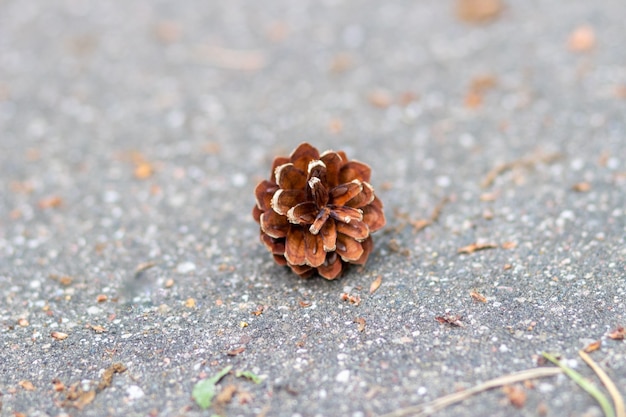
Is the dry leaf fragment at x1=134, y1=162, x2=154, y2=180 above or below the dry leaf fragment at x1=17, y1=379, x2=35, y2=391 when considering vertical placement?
above

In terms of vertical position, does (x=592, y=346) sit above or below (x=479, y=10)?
below

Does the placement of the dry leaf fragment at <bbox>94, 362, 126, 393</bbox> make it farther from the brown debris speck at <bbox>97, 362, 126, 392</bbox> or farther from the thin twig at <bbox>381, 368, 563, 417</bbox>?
the thin twig at <bbox>381, 368, 563, 417</bbox>

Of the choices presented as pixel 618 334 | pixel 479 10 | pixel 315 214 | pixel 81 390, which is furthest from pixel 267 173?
pixel 479 10

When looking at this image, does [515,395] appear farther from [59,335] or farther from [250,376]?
[59,335]

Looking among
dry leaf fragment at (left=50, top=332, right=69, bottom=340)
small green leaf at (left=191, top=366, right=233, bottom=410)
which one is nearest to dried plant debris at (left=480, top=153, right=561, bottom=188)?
small green leaf at (left=191, top=366, right=233, bottom=410)

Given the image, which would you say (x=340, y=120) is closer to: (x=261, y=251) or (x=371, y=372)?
(x=261, y=251)

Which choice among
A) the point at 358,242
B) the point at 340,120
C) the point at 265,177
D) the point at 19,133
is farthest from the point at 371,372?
the point at 19,133
